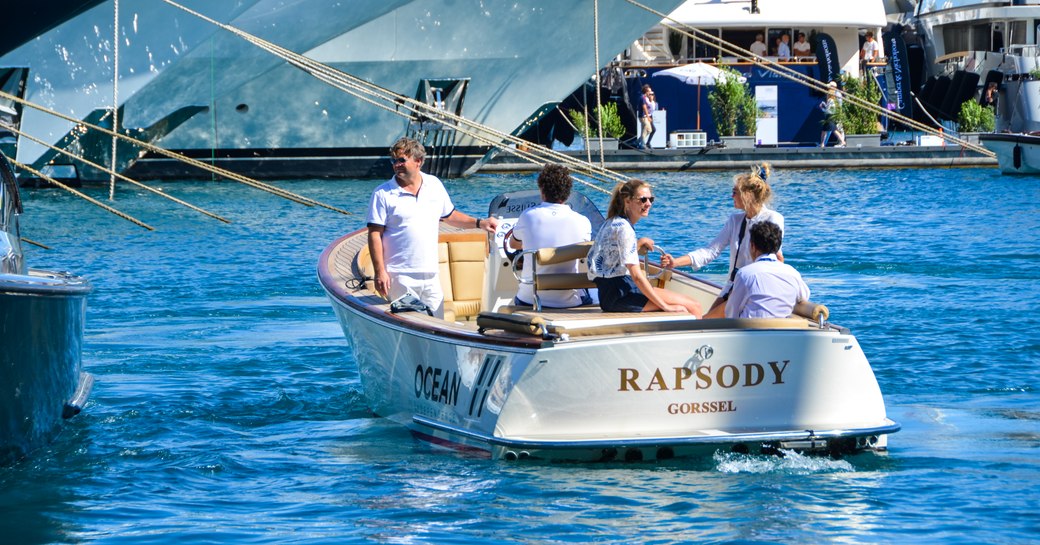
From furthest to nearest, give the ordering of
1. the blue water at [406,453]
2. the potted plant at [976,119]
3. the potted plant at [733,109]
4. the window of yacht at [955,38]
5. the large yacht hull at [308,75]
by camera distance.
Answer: the window of yacht at [955,38] < the potted plant at [976,119] < the potted plant at [733,109] < the large yacht hull at [308,75] < the blue water at [406,453]

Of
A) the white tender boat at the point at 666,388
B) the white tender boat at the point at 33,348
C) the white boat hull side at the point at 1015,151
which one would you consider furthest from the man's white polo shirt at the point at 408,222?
the white boat hull side at the point at 1015,151

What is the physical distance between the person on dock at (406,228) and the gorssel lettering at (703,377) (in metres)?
1.96

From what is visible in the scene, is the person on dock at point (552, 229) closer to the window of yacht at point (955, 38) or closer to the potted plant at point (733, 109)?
the potted plant at point (733, 109)

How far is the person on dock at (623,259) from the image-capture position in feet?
28.0

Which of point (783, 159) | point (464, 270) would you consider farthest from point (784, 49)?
point (464, 270)

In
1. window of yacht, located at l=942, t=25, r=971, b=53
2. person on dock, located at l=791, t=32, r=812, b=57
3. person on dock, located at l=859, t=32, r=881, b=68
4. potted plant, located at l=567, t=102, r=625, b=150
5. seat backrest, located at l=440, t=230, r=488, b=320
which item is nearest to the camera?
seat backrest, located at l=440, t=230, r=488, b=320

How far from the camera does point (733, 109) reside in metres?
37.3

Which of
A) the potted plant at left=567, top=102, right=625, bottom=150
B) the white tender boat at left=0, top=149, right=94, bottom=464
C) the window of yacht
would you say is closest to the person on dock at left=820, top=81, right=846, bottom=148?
the potted plant at left=567, top=102, right=625, bottom=150

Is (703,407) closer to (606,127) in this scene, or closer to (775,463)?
(775,463)

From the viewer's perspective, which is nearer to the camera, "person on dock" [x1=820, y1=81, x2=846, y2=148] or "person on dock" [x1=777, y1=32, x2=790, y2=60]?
"person on dock" [x1=820, y1=81, x2=846, y2=148]

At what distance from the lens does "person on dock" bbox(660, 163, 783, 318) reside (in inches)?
331

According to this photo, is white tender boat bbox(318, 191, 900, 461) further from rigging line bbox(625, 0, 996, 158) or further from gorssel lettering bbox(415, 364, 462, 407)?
rigging line bbox(625, 0, 996, 158)

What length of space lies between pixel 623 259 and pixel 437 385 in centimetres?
124

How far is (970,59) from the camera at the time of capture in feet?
171
